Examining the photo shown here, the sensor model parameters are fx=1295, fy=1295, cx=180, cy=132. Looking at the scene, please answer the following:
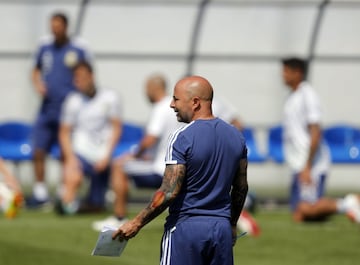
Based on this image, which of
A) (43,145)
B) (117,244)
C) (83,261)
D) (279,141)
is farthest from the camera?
(279,141)

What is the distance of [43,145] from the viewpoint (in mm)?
19172

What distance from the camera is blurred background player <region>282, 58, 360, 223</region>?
53.2 ft

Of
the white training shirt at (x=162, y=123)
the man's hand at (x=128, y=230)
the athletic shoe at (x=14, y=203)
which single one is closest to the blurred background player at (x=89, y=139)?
the athletic shoe at (x=14, y=203)

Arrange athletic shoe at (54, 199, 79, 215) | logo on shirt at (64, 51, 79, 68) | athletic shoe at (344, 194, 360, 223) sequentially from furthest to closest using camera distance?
logo on shirt at (64, 51, 79, 68)
athletic shoe at (54, 199, 79, 215)
athletic shoe at (344, 194, 360, 223)

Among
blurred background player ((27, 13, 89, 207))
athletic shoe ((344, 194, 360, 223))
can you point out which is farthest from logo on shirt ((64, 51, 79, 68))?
athletic shoe ((344, 194, 360, 223))

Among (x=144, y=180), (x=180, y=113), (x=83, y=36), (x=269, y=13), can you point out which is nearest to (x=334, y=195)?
(x=269, y=13)

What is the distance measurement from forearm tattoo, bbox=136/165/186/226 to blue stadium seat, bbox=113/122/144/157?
13307 mm

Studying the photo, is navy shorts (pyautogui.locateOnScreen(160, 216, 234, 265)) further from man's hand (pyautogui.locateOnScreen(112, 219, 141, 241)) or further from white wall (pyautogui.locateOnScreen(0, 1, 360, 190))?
white wall (pyautogui.locateOnScreen(0, 1, 360, 190))

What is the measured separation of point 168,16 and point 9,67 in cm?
292

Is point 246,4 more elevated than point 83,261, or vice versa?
point 246,4

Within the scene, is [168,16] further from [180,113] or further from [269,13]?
[180,113]

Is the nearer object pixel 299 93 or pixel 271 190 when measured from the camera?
pixel 299 93

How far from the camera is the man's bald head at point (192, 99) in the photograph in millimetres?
7906

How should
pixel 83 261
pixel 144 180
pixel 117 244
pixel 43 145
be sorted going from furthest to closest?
pixel 43 145 → pixel 144 180 → pixel 83 261 → pixel 117 244
